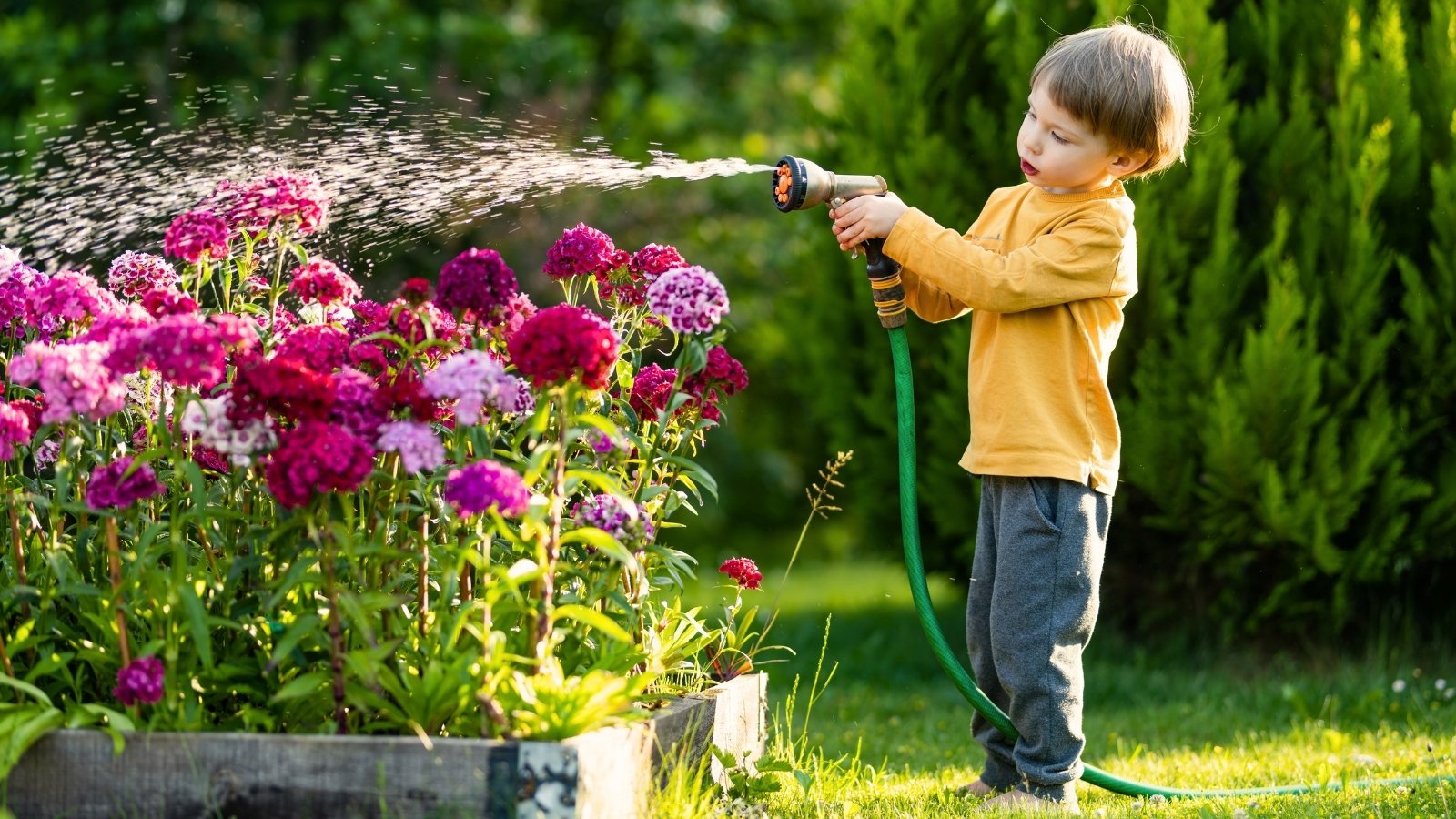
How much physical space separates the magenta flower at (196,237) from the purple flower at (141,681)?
0.73 m

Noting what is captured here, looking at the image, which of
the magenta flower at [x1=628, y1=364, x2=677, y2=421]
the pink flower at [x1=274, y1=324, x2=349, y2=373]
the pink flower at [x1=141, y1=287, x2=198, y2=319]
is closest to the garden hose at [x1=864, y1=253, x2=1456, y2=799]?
the magenta flower at [x1=628, y1=364, x2=677, y2=421]

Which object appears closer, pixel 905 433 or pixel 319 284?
pixel 319 284

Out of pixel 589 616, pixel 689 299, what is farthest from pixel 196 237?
pixel 589 616

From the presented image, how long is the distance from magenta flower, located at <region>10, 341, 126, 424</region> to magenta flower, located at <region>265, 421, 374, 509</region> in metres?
0.34

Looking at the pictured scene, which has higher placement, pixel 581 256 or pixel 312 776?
pixel 581 256

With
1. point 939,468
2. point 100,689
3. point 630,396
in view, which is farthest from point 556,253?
point 939,468

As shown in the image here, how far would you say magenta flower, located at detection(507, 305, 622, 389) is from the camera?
2.27m

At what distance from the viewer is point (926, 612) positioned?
9.96ft

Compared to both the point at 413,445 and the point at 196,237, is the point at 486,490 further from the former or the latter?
the point at 196,237

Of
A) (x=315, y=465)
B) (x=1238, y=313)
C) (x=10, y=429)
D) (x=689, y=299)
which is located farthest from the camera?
(x=1238, y=313)

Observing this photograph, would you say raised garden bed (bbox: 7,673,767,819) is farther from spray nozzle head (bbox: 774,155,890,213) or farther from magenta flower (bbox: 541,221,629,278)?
spray nozzle head (bbox: 774,155,890,213)

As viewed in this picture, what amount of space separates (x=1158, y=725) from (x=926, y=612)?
149 cm

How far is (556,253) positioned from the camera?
2.83 metres

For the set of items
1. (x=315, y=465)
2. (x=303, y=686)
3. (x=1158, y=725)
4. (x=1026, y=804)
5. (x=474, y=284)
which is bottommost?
(x=1158, y=725)
